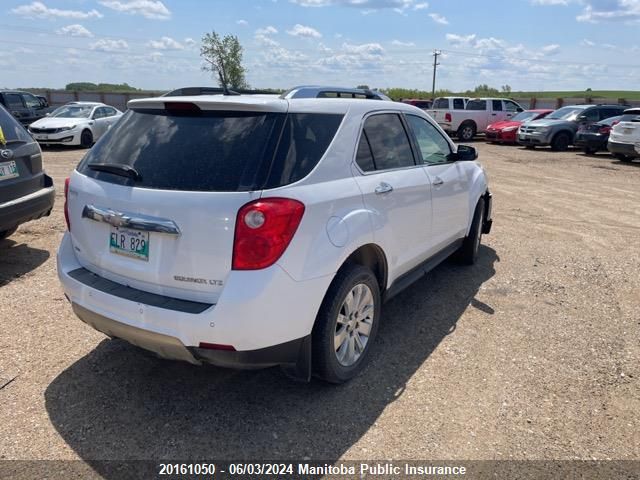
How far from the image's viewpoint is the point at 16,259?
18.2 ft

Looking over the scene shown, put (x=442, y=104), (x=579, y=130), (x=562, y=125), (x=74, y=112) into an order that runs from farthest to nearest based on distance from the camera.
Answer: (x=442, y=104), (x=562, y=125), (x=579, y=130), (x=74, y=112)

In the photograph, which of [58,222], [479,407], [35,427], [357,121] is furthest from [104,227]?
[58,222]

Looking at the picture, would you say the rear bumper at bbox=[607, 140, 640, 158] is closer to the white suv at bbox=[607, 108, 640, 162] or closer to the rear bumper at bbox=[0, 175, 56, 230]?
the white suv at bbox=[607, 108, 640, 162]

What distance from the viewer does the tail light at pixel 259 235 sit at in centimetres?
252

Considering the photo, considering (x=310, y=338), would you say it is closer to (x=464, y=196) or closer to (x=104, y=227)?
(x=104, y=227)

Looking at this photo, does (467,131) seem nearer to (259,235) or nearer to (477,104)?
(477,104)

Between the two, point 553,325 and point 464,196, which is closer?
point 553,325

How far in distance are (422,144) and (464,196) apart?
906 mm

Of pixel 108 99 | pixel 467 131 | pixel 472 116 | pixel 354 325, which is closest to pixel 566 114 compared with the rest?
pixel 472 116

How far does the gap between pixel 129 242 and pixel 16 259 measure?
3.58m

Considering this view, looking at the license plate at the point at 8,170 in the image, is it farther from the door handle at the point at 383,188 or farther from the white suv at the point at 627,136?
the white suv at the point at 627,136

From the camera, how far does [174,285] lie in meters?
2.67

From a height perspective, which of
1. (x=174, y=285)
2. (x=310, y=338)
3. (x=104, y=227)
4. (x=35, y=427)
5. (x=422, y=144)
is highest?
(x=422, y=144)

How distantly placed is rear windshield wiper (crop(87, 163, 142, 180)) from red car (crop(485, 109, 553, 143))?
66.8 ft
